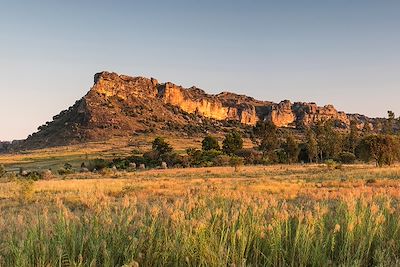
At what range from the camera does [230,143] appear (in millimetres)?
84438

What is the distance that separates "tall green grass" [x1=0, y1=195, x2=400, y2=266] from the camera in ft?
14.4

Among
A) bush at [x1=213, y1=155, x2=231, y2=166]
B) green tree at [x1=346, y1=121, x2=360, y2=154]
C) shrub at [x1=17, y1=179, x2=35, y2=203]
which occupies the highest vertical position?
green tree at [x1=346, y1=121, x2=360, y2=154]

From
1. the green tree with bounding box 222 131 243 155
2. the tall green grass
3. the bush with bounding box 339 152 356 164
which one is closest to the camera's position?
the tall green grass

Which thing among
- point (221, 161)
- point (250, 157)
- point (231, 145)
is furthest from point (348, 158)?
point (231, 145)

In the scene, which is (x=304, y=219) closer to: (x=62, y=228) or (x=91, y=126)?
(x=62, y=228)

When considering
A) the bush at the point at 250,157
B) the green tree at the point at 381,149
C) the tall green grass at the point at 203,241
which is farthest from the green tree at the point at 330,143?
the tall green grass at the point at 203,241

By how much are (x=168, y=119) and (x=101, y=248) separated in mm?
176309

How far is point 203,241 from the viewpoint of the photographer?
4410mm

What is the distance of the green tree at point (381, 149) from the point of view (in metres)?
52.5

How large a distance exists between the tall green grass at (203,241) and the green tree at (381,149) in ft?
166

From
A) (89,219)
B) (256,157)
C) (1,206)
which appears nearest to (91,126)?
(256,157)

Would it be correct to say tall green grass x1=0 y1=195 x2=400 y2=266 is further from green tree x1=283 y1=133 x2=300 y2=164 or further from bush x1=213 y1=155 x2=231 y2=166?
green tree x1=283 y1=133 x2=300 y2=164

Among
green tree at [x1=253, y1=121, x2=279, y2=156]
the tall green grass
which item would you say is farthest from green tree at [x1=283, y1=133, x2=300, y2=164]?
the tall green grass

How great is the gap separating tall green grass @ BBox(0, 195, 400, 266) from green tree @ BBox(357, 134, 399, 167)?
50558 mm
